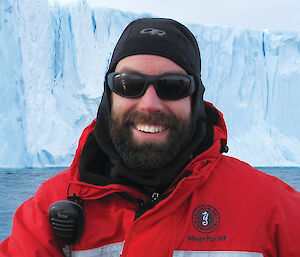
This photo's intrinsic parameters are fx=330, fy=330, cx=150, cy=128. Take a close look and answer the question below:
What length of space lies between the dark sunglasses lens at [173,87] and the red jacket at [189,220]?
0.66 feet

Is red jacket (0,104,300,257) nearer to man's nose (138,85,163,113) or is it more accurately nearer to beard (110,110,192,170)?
beard (110,110,192,170)

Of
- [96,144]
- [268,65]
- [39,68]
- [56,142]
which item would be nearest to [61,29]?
[39,68]

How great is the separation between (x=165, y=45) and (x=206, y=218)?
56 centimetres

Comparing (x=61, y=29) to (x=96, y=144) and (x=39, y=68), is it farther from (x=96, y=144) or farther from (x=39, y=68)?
(x=96, y=144)

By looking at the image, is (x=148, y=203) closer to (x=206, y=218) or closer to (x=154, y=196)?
(x=154, y=196)

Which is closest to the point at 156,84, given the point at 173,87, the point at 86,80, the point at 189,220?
the point at 173,87

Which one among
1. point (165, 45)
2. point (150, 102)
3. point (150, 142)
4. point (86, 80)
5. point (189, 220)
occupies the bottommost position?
point (86, 80)

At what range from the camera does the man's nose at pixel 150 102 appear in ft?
3.33

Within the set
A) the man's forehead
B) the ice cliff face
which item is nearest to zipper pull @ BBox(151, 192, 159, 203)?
the man's forehead

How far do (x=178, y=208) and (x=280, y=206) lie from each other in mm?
292

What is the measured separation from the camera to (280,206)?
950mm

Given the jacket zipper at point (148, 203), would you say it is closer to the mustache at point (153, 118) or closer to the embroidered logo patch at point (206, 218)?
the embroidered logo patch at point (206, 218)

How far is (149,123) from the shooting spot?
3.33 feet

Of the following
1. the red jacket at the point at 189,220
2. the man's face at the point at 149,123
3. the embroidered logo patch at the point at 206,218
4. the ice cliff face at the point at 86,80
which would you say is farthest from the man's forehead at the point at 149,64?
the ice cliff face at the point at 86,80
